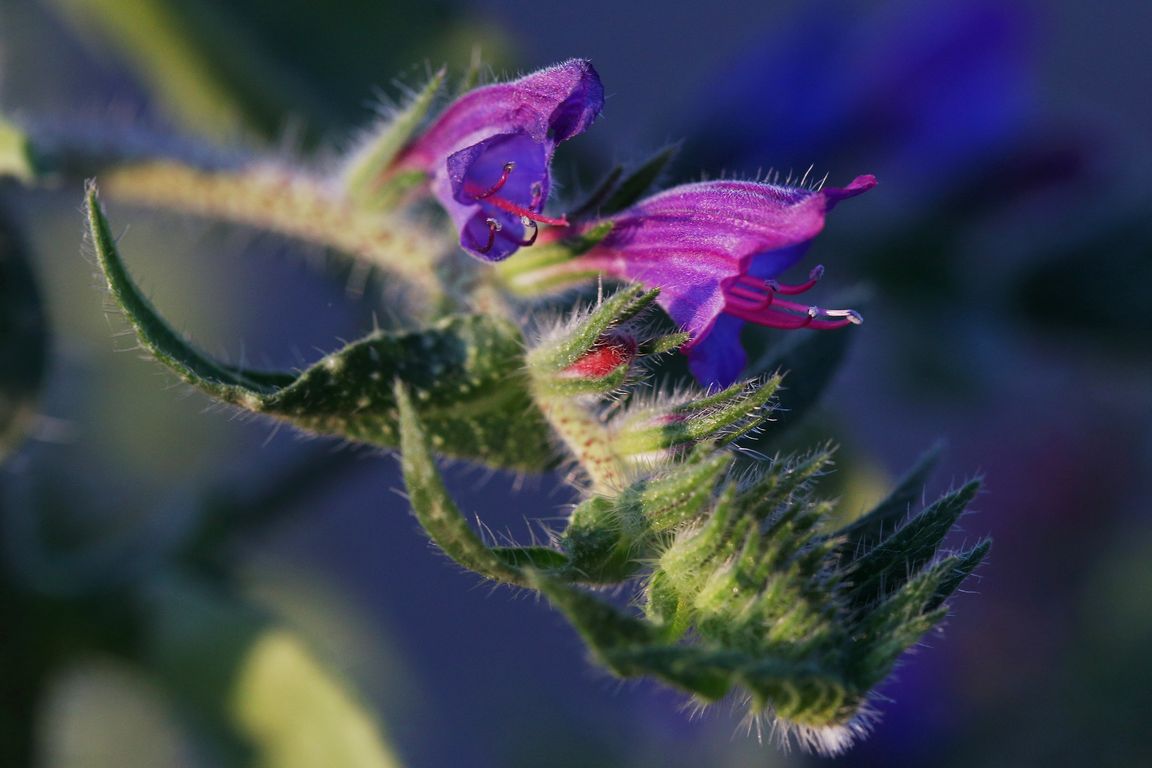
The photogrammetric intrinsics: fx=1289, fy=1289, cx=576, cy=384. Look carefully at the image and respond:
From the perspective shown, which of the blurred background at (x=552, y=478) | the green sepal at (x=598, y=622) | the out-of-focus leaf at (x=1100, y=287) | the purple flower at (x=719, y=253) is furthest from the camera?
the out-of-focus leaf at (x=1100, y=287)

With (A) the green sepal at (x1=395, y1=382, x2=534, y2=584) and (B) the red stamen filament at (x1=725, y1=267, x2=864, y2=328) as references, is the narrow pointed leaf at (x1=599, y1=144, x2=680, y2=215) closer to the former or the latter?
(B) the red stamen filament at (x1=725, y1=267, x2=864, y2=328)

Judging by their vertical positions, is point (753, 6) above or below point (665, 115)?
above

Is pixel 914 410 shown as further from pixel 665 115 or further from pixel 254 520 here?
pixel 254 520

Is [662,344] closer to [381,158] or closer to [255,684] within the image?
[381,158]

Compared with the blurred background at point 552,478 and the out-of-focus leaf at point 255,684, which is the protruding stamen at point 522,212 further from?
the out-of-focus leaf at point 255,684

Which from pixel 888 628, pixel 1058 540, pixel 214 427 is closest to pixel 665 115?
pixel 214 427

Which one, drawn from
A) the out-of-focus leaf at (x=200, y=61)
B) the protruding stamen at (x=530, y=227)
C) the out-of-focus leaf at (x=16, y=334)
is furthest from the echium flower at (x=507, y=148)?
the out-of-focus leaf at (x=200, y=61)
